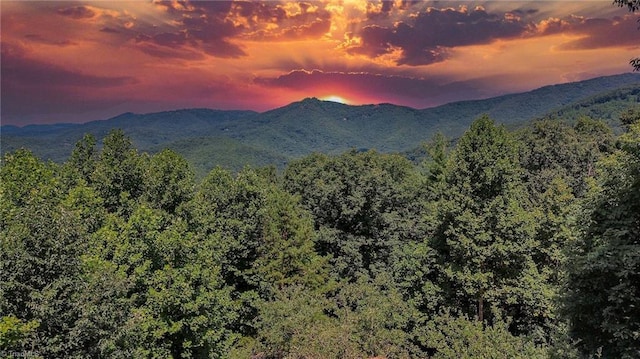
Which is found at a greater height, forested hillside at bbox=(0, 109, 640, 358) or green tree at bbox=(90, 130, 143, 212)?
green tree at bbox=(90, 130, 143, 212)

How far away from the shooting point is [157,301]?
17.9 meters

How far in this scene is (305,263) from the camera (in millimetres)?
31453

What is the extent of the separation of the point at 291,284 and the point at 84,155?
61.7 feet

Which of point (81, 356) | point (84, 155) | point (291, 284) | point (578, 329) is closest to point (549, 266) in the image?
point (578, 329)

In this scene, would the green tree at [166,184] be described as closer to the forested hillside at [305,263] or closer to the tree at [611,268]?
the forested hillside at [305,263]

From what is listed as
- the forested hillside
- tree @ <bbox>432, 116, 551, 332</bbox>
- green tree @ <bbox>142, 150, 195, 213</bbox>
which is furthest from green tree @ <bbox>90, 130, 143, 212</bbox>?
tree @ <bbox>432, 116, 551, 332</bbox>

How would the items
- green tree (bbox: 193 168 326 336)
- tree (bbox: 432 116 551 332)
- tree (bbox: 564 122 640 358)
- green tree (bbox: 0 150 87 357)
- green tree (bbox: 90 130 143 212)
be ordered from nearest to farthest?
1. tree (bbox: 564 122 640 358)
2. green tree (bbox: 0 150 87 357)
3. tree (bbox: 432 116 551 332)
4. green tree (bbox: 90 130 143 212)
5. green tree (bbox: 193 168 326 336)

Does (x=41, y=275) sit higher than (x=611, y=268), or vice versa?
(x=41, y=275)

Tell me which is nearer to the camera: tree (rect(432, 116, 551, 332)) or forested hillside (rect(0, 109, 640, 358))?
forested hillside (rect(0, 109, 640, 358))

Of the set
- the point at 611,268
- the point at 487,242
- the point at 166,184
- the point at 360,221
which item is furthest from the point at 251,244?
the point at 611,268

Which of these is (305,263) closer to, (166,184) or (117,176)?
(166,184)

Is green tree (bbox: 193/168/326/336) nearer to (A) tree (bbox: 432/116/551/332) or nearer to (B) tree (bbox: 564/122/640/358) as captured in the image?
(A) tree (bbox: 432/116/551/332)

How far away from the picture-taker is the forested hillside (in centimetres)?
1156

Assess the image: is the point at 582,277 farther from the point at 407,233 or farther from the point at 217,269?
the point at 407,233
